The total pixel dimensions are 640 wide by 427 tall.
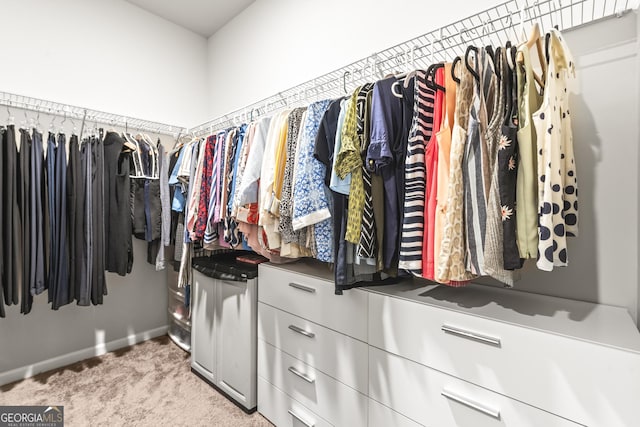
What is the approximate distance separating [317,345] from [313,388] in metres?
0.21

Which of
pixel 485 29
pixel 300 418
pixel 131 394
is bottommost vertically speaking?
pixel 131 394

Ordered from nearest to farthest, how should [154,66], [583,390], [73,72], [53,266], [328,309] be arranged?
1. [583,390]
2. [328,309]
3. [53,266]
4. [73,72]
5. [154,66]

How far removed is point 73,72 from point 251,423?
8.76 ft

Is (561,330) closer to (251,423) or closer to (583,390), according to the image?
(583,390)

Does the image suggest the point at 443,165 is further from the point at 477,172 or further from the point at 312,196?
the point at 312,196

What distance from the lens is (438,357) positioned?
1.04m

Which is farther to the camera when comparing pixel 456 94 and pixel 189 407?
pixel 189 407

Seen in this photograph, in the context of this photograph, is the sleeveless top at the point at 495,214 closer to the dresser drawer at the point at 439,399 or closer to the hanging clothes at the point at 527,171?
the hanging clothes at the point at 527,171

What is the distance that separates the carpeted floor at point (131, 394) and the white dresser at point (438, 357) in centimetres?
Result: 36

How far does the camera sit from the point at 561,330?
0.85 m

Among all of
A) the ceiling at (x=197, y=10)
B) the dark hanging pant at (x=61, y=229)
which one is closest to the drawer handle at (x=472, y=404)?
the dark hanging pant at (x=61, y=229)

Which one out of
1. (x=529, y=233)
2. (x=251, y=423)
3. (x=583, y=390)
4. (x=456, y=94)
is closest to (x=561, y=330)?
(x=583, y=390)

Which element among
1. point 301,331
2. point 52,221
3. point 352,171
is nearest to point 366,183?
point 352,171

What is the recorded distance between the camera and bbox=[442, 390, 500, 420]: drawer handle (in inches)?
35.8
